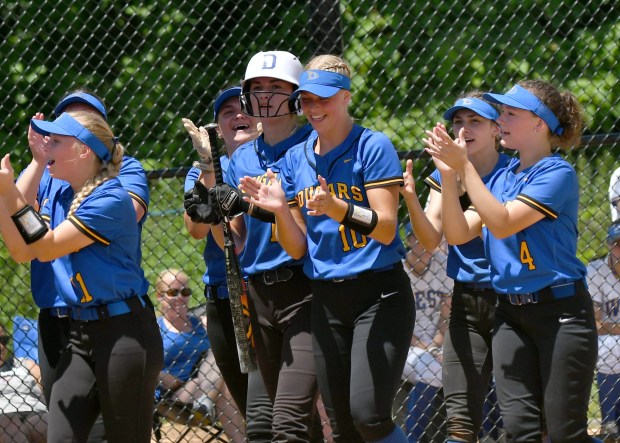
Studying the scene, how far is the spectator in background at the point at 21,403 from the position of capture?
520 cm

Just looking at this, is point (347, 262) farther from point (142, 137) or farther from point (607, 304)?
point (142, 137)

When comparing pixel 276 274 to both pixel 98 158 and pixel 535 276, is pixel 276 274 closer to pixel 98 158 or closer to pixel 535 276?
pixel 98 158

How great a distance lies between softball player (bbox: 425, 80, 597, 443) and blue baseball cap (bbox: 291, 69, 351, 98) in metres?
0.40

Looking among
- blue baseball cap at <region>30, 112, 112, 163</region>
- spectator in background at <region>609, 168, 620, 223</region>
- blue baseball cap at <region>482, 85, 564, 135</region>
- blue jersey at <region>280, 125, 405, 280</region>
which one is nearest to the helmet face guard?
blue jersey at <region>280, 125, 405, 280</region>

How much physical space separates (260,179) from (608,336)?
8.15 feet

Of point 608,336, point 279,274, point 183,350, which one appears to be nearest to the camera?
point 279,274

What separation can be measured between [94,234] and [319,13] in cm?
221

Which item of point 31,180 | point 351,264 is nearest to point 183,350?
point 31,180

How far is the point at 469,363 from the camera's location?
168 inches

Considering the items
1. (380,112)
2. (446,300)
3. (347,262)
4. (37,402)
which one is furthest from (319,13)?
(37,402)

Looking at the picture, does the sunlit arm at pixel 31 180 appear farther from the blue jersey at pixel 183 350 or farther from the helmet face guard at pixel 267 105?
the blue jersey at pixel 183 350

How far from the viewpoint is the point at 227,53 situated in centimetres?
667

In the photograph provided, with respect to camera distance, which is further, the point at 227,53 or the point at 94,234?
the point at 227,53

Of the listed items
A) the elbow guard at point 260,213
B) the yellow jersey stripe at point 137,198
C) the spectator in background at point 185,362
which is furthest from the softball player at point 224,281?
the spectator in background at point 185,362
